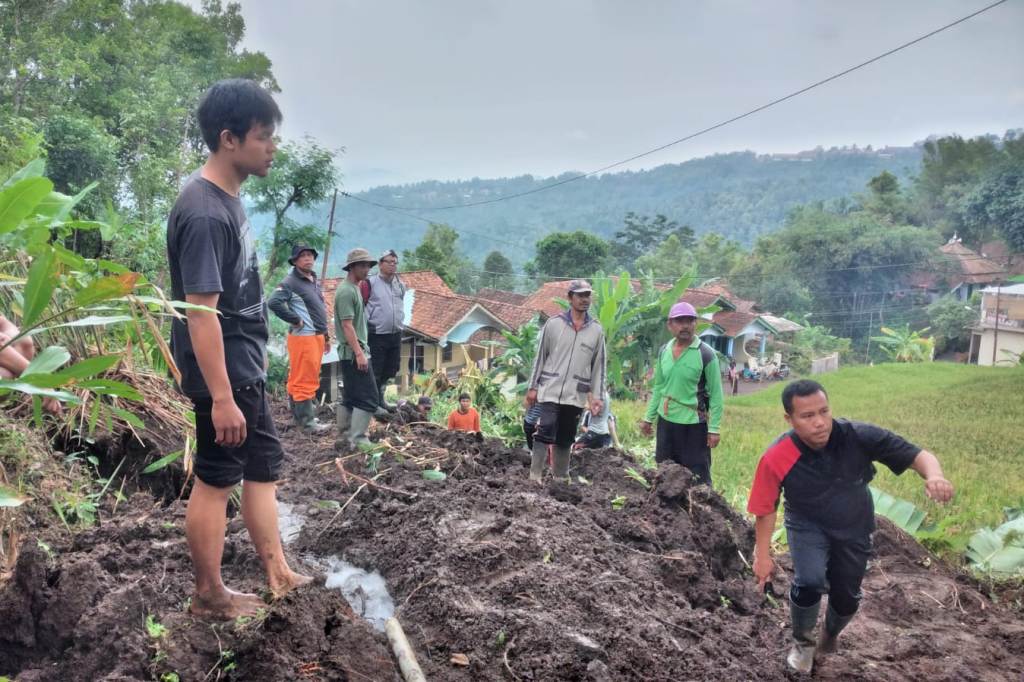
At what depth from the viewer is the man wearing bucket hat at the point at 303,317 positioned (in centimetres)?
625

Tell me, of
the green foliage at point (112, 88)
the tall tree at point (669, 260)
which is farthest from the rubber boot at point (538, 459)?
the tall tree at point (669, 260)

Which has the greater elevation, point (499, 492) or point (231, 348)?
point (231, 348)

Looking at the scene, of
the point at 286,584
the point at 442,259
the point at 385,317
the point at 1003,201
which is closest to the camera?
the point at 286,584

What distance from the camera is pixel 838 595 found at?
10.7 ft

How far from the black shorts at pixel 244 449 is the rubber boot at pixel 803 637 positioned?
2.36 metres

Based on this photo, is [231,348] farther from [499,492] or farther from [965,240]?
[965,240]

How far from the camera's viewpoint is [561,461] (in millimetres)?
5582

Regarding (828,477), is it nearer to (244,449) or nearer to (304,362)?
(244,449)

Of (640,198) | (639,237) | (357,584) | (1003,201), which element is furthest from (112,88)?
(640,198)

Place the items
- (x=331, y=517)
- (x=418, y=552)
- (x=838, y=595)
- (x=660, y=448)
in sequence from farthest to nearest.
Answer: (x=660, y=448)
(x=331, y=517)
(x=418, y=552)
(x=838, y=595)

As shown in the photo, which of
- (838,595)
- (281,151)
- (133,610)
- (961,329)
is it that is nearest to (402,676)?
(133,610)

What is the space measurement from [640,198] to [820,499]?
179 meters

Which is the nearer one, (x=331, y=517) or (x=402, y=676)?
(x=402, y=676)

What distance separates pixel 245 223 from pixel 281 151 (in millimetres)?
17073
